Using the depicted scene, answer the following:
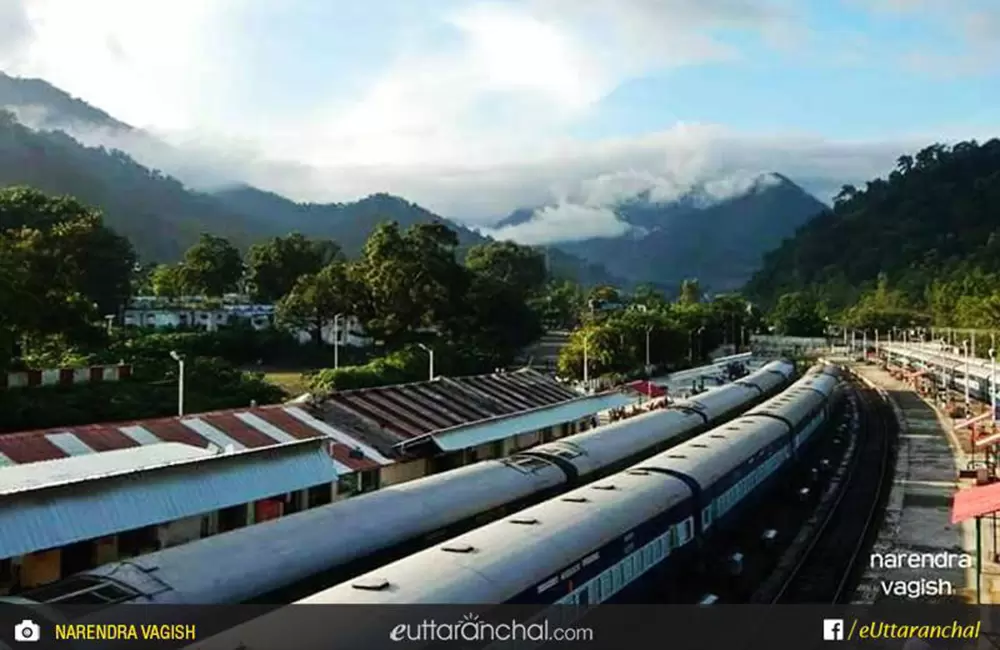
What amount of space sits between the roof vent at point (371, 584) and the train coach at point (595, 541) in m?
0.01

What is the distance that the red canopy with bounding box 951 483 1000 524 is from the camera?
64.4 ft

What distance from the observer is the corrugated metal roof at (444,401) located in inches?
1331

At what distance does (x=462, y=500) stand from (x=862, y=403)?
61015 mm

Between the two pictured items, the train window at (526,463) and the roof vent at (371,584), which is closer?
the roof vent at (371,584)

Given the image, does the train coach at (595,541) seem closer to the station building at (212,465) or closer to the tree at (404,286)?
the station building at (212,465)

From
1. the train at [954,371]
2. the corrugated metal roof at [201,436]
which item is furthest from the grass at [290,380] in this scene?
the train at [954,371]

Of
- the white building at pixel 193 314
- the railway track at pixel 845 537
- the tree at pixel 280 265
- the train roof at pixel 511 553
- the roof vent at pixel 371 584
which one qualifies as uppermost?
the tree at pixel 280 265

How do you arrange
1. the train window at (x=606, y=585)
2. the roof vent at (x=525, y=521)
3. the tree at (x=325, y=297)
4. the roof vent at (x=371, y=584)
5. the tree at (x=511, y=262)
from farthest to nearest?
the tree at (x=511, y=262)
the tree at (x=325, y=297)
the train window at (x=606, y=585)
the roof vent at (x=525, y=521)
the roof vent at (x=371, y=584)

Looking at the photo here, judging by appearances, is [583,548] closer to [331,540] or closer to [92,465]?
[331,540]

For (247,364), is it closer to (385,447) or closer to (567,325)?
(385,447)

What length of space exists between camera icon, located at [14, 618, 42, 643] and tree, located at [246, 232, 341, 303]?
3762 inches

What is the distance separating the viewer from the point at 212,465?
21.1m

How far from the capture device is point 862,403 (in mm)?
73812

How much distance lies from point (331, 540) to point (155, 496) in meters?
5.23
